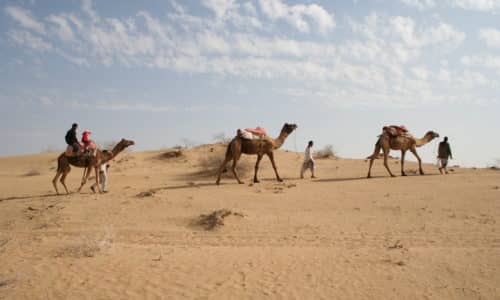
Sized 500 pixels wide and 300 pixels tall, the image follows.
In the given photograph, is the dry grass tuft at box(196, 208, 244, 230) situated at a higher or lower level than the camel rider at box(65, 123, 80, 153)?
lower

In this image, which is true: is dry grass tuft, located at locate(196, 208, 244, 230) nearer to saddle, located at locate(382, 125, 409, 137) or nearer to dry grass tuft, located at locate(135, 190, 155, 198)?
dry grass tuft, located at locate(135, 190, 155, 198)

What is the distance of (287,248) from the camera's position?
777cm

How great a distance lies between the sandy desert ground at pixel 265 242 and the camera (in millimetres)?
5988

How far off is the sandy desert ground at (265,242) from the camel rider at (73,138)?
5.35 ft

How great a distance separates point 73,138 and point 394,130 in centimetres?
1178

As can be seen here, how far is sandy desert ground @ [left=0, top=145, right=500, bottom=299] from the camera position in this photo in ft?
19.6

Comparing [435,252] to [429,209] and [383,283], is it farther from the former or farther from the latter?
[429,209]

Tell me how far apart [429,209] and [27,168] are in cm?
2452

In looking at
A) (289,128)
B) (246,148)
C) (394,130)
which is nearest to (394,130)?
(394,130)

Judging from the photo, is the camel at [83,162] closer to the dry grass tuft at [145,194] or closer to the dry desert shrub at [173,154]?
the dry grass tuft at [145,194]

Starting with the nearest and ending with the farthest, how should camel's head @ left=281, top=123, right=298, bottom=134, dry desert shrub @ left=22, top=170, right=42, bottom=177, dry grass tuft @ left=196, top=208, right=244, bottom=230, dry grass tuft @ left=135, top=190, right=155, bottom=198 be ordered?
dry grass tuft @ left=196, top=208, right=244, bottom=230 → dry grass tuft @ left=135, top=190, right=155, bottom=198 → camel's head @ left=281, top=123, right=298, bottom=134 → dry desert shrub @ left=22, top=170, right=42, bottom=177

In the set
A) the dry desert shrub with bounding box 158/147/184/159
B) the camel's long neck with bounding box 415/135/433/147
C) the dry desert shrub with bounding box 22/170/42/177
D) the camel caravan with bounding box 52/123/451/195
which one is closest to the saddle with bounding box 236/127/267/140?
the camel caravan with bounding box 52/123/451/195

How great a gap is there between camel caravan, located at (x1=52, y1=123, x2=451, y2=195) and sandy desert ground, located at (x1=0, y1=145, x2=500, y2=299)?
3.29 feet

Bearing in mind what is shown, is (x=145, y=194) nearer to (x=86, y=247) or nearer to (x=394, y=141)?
(x=86, y=247)
